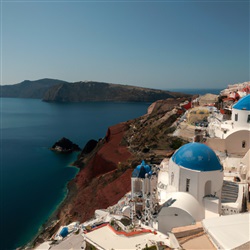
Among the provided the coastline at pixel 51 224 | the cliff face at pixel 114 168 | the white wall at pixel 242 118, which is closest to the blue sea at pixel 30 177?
the coastline at pixel 51 224

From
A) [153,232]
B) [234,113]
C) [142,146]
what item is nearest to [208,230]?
[153,232]

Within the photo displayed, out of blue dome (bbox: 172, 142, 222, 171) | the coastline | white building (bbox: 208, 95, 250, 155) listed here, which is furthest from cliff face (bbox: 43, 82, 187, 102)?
blue dome (bbox: 172, 142, 222, 171)

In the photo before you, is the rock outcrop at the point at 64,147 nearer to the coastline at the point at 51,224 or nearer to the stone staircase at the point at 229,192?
the coastline at the point at 51,224

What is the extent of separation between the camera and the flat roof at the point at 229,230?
27.8 feet

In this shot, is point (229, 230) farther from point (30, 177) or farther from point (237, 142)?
point (30, 177)

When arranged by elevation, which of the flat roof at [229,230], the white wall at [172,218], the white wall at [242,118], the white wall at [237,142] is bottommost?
the white wall at [172,218]

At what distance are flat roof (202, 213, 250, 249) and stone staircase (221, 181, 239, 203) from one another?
387 centimetres

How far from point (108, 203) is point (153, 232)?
1435cm

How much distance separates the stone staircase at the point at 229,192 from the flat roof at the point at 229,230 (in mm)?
3872

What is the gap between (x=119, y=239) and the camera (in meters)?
12.0

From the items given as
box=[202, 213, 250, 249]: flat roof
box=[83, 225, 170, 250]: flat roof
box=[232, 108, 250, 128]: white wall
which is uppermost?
box=[232, 108, 250, 128]: white wall

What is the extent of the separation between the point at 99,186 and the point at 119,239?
1864 cm

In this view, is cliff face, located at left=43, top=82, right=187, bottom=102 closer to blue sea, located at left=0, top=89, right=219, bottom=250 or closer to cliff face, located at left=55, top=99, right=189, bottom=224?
blue sea, located at left=0, top=89, right=219, bottom=250

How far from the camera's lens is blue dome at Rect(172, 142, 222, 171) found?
Result: 1348 cm
